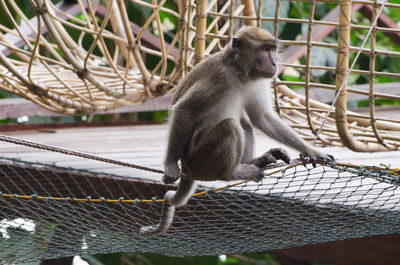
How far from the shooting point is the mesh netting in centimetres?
287

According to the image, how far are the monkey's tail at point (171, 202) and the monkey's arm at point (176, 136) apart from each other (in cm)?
13

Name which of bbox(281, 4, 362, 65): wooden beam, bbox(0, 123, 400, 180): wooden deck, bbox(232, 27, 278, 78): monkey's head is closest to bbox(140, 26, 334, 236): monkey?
bbox(232, 27, 278, 78): monkey's head

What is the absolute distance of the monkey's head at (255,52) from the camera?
9.17 feet

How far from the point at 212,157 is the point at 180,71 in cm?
144

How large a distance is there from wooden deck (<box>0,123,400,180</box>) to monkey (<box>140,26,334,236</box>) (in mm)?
600

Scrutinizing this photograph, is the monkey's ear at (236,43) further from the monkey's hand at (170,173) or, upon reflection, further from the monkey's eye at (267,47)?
the monkey's hand at (170,173)

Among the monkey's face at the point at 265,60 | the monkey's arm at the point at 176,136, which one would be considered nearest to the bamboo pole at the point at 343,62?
the monkey's face at the point at 265,60

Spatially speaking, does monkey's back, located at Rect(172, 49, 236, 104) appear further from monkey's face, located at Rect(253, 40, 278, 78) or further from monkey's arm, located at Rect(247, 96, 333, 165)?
monkey's arm, located at Rect(247, 96, 333, 165)

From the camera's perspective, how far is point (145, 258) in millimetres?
5422

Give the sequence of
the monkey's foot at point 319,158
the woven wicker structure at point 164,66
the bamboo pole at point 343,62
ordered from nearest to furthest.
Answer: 1. the monkey's foot at point 319,158
2. the bamboo pole at point 343,62
3. the woven wicker structure at point 164,66

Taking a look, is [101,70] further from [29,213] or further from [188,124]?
[188,124]

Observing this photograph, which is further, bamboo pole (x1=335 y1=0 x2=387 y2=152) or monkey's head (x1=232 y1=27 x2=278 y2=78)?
bamboo pole (x1=335 y1=0 x2=387 y2=152)

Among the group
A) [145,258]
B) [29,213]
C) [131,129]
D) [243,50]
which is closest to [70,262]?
[29,213]

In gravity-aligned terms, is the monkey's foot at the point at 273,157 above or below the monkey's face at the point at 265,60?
below
